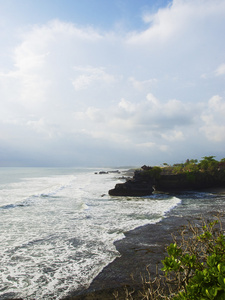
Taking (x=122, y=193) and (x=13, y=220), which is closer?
(x=13, y=220)

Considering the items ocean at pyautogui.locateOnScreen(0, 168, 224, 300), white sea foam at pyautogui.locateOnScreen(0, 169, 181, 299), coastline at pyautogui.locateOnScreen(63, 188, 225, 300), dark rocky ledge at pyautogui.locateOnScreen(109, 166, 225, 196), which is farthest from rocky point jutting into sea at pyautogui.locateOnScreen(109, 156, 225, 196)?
coastline at pyautogui.locateOnScreen(63, 188, 225, 300)

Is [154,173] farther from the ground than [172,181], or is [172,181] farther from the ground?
[154,173]

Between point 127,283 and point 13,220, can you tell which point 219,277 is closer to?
point 127,283

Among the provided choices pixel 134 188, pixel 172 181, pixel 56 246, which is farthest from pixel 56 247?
pixel 172 181

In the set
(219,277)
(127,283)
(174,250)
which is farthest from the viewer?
(127,283)

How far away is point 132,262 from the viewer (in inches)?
421

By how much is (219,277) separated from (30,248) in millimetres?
12518

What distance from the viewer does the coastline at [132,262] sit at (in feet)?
26.9

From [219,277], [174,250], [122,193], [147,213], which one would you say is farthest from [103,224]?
[122,193]

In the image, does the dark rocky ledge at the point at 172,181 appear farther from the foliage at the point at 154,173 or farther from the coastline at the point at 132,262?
the coastline at the point at 132,262

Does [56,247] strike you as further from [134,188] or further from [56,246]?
[134,188]

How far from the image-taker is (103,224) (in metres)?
18.0

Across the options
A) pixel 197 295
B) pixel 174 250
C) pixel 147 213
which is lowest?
pixel 147 213

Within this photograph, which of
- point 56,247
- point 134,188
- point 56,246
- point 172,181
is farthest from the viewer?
point 172,181
